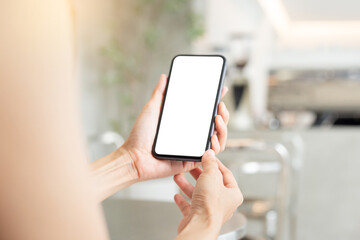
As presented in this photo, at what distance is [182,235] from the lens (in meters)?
0.48

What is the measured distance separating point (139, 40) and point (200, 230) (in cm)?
343

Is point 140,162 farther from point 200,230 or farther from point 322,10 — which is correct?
point 322,10

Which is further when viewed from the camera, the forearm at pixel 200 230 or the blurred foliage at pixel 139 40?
the blurred foliage at pixel 139 40

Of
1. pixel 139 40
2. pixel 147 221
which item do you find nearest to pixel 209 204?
pixel 147 221

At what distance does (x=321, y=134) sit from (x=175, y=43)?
1.47m

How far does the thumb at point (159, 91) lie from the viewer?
2.61 ft

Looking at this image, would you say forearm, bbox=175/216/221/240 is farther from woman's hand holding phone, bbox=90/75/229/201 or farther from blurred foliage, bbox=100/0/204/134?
blurred foliage, bbox=100/0/204/134

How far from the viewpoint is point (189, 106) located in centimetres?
77

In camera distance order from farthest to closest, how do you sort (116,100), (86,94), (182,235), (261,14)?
(261,14) < (116,100) < (86,94) < (182,235)

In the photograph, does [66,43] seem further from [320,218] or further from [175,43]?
[175,43]

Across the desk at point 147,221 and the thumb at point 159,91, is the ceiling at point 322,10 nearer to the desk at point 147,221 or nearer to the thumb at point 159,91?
the desk at point 147,221

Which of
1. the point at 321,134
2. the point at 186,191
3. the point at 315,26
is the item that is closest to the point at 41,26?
the point at 186,191

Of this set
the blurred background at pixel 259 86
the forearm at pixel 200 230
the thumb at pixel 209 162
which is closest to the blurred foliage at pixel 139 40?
the blurred background at pixel 259 86

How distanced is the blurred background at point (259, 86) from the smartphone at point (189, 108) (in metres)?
0.89
